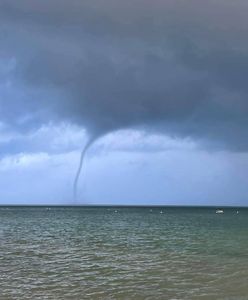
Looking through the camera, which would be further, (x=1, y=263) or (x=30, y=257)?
(x=30, y=257)

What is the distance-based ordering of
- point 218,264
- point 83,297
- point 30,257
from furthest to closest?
point 30,257 → point 218,264 → point 83,297

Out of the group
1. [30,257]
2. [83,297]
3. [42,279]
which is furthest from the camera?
[30,257]

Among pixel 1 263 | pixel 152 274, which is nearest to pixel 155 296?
pixel 152 274

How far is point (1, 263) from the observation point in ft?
96.4

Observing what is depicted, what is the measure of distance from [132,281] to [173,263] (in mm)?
7106

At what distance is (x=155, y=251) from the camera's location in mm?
37281

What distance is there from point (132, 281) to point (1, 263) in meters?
10.8

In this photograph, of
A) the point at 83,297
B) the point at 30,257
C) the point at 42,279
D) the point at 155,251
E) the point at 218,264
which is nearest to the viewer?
the point at 83,297

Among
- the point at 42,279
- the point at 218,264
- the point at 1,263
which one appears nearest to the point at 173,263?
the point at 218,264

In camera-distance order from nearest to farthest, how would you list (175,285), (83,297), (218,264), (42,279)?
(83,297)
(175,285)
(42,279)
(218,264)

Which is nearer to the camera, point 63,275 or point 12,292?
point 12,292

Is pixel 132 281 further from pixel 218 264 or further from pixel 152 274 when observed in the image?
pixel 218 264

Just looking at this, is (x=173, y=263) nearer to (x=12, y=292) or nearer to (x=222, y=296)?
(x=222, y=296)

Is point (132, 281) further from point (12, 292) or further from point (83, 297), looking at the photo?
point (12, 292)
